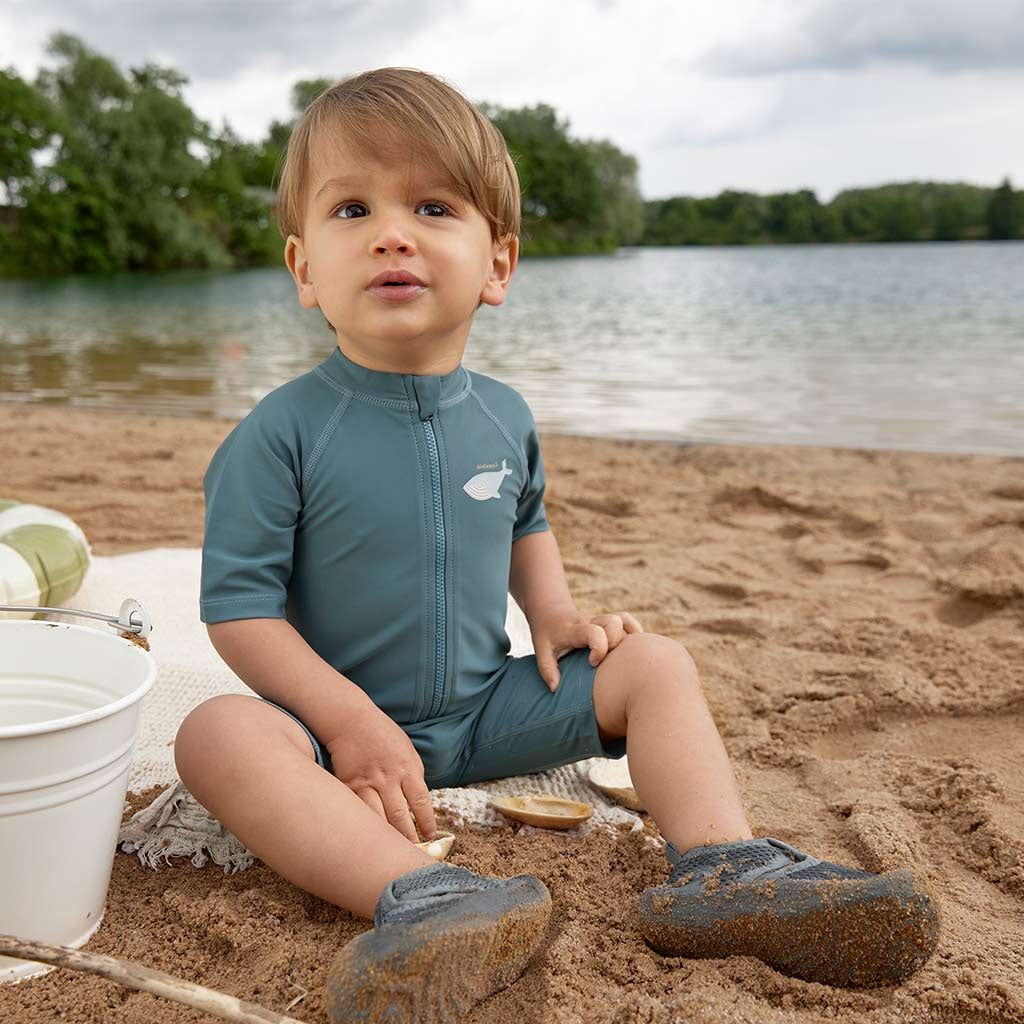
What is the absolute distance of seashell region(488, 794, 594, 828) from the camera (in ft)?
5.55

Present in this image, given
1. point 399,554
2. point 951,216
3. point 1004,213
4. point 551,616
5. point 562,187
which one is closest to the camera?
point 399,554

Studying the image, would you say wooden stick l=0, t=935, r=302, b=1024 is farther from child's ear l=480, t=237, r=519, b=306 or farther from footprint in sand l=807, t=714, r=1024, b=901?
child's ear l=480, t=237, r=519, b=306

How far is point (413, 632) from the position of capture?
5.46 feet

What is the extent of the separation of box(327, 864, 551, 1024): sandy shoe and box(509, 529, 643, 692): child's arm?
53cm

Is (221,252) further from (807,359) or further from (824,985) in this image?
(824,985)

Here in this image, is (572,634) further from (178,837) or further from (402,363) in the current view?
(178,837)

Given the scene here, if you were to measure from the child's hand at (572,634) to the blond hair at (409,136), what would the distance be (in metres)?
0.70

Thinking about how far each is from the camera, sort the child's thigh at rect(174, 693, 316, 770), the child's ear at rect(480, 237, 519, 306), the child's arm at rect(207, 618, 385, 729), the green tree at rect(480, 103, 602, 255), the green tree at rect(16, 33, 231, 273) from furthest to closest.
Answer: the green tree at rect(480, 103, 602, 255)
the green tree at rect(16, 33, 231, 273)
the child's ear at rect(480, 237, 519, 306)
the child's arm at rect(207, 618, 385, 729)
the child's thigh at rect(174, 693, 316, 770)

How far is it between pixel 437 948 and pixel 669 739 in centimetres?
54

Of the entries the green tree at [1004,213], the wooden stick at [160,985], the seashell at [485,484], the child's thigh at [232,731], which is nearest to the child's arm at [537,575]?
the seashell at [485,484]

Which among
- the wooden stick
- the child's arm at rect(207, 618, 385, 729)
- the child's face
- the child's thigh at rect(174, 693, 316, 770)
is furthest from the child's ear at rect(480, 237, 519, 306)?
the wooden stick

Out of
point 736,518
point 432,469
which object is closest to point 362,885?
point 432,469

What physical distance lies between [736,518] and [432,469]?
2.39 m

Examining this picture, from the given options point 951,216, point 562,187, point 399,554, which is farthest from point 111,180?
point 951,216
